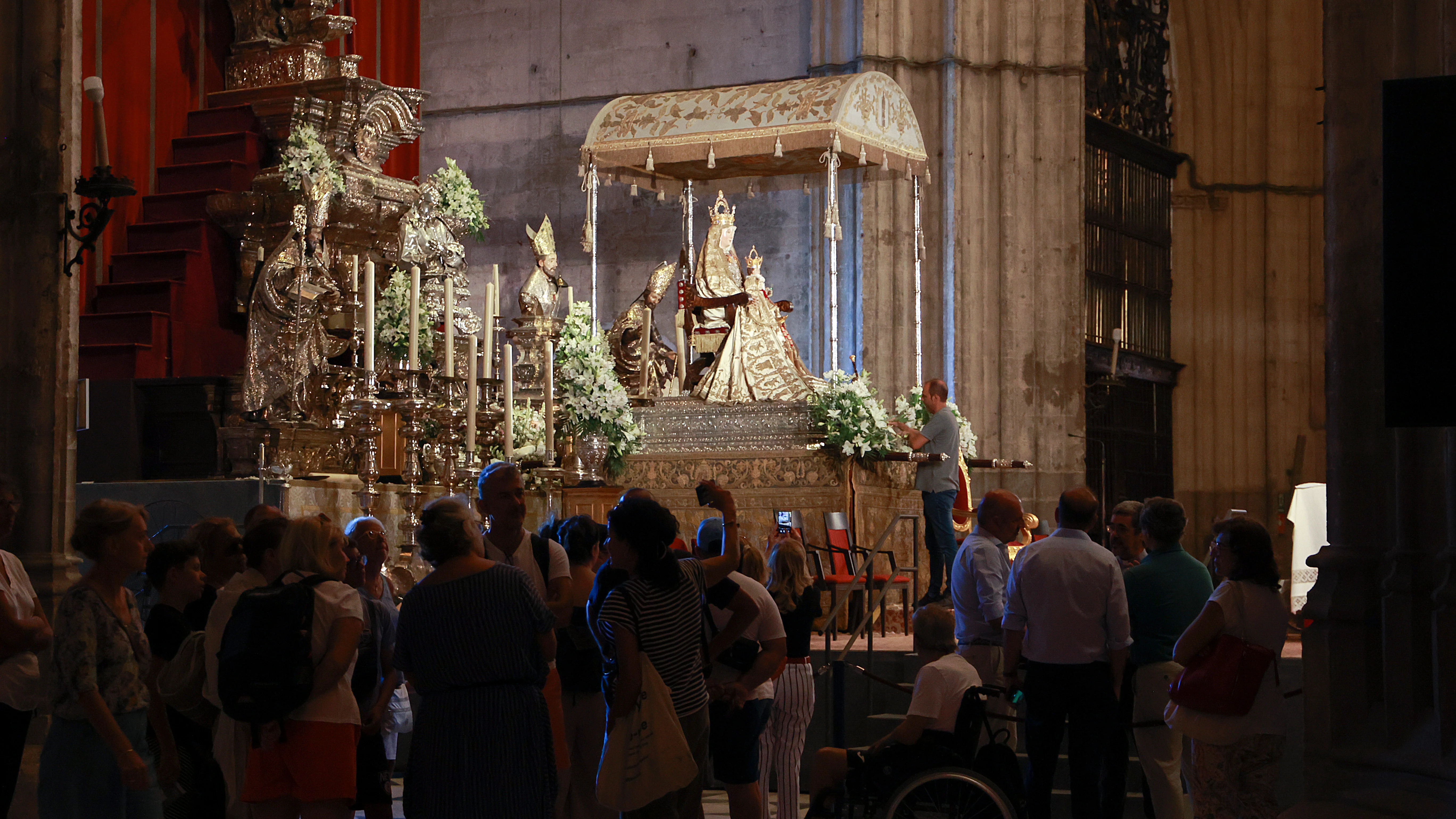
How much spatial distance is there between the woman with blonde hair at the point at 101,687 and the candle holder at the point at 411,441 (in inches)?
149

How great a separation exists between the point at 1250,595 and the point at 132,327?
29.9ft

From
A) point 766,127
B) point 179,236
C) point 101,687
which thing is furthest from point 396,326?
point 101,687

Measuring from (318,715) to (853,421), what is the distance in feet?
24.9

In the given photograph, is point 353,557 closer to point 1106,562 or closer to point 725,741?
point 725,741

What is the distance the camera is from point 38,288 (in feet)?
23.7

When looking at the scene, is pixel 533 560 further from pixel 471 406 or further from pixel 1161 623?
pixel 471 406

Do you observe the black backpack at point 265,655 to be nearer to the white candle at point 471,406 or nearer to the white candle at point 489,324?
the white candle at point 471,406

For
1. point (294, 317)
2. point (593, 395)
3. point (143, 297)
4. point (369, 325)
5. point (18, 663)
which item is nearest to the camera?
point (18, 663)

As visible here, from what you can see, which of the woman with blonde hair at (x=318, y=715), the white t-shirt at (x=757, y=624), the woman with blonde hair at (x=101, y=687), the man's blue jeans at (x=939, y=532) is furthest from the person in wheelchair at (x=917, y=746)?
the man's blue jeans at (x=939, y=532)

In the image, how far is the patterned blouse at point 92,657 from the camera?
507cm

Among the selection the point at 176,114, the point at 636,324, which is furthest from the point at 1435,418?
the point at 176,114

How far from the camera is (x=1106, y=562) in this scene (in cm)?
636

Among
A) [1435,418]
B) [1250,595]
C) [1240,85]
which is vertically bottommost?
[1250,595]

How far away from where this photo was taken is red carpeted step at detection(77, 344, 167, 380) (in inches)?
481
